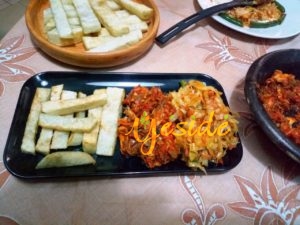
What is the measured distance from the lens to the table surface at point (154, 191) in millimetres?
845

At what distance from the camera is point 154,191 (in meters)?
0.92

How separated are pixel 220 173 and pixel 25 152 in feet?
2.06

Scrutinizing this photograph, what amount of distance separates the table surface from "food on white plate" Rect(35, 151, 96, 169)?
6 cm

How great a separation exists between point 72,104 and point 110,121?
0.14 metres

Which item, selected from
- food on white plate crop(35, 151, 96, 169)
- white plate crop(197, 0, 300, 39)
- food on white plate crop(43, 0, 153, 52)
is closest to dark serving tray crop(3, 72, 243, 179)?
food on white plate crop(35, 151, 96, 169)

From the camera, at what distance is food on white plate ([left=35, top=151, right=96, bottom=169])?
2.82ft

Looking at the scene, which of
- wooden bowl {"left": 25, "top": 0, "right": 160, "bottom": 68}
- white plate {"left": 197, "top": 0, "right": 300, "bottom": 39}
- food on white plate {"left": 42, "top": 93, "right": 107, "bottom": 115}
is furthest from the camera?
white plate {"left": 197, "top": 0, "right": 300, "bottom": 39}

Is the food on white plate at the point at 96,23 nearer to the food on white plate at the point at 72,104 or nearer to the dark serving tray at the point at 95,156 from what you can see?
the dark serving tray at the point at 95,156

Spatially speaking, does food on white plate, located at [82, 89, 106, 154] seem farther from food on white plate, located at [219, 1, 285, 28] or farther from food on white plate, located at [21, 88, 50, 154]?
food on white plate, located at [219, 1, 285, 28]

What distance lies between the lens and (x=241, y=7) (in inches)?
58.5

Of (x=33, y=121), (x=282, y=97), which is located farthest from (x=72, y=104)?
(x=282, y=97)

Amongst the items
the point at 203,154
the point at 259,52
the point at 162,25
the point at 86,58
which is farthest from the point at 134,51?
the point at 259,52

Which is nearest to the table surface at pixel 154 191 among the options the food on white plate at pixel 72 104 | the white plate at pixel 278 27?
the food on white plate at pixel 72 104

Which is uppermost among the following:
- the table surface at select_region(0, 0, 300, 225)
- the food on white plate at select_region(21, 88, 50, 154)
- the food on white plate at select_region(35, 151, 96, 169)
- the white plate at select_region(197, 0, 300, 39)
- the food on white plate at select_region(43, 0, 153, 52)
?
the food on white plate at select_region(43, 0, 153, 52)
